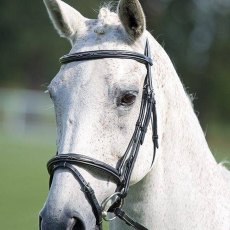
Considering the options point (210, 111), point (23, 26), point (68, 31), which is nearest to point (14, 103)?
point (210, 111)

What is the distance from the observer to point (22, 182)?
16.9 meters

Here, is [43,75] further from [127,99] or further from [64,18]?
[127,99]

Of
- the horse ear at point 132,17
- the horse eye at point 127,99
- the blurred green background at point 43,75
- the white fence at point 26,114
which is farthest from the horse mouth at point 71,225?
the white fence at point 26,114

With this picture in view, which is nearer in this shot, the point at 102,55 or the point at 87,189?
the point at 87,189

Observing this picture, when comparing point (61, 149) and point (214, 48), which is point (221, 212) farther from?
point (214, 48)

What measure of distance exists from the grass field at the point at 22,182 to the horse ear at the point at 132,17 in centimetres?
230

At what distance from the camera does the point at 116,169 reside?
404 centimetres

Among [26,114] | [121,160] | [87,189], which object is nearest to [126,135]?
[121,160]

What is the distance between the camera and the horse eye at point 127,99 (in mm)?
4090

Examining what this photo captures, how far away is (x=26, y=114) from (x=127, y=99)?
A: 3565cm

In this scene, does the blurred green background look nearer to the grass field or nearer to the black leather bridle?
the grass field

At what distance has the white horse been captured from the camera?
12.9ft

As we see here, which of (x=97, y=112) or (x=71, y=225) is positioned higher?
(x=97, y=112)

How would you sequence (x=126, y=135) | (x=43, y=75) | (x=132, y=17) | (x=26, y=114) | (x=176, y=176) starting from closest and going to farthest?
(x=126, y=135) → (x=132, y=17) → (x=176, y=176) → (x=26, y=114) → (x=43, y=75)
